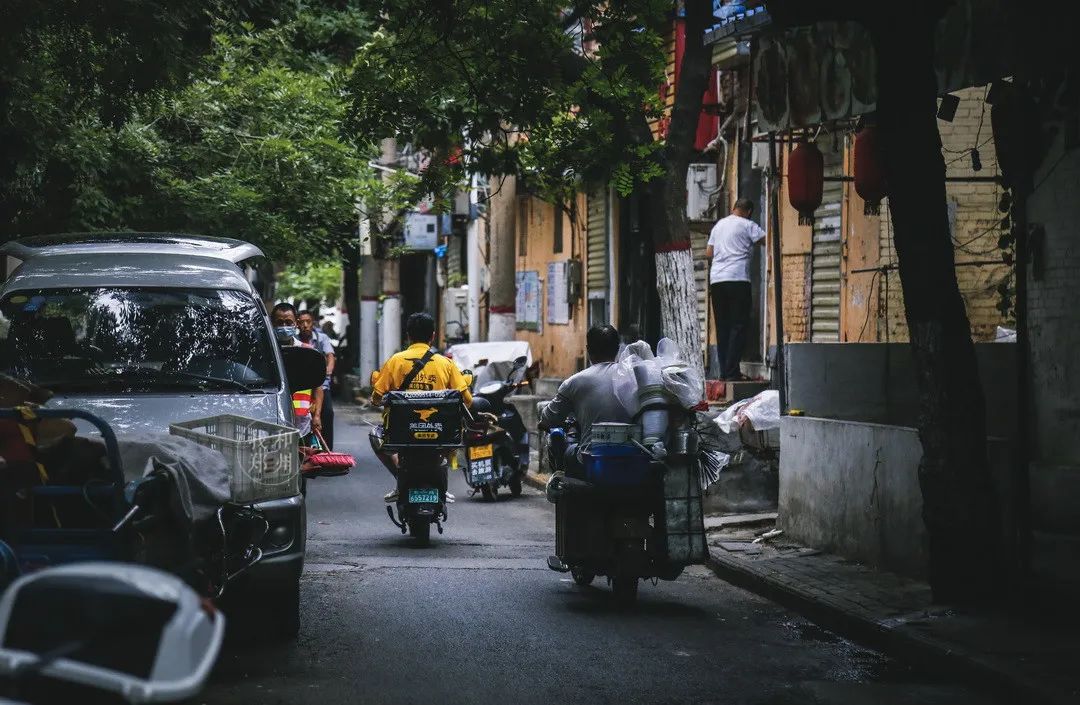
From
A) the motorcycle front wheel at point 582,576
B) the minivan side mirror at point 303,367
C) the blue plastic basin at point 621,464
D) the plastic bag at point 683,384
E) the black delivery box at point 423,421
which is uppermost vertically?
the minivan side mirror at point 303,367

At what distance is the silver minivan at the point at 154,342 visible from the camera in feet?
25.8

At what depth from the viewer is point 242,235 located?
62.3 ft

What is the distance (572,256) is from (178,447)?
19946 mm

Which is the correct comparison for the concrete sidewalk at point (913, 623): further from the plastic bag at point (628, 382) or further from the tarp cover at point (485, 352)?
the tarp cover at point (485, 352)

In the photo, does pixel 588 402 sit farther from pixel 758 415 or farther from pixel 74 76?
pixel 74 76

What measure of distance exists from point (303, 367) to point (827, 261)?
Result: 8240mm

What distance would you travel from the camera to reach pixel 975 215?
13797 millimetres

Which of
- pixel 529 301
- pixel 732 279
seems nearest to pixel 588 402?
pixel 732 279

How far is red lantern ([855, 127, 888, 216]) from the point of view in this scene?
1149cm

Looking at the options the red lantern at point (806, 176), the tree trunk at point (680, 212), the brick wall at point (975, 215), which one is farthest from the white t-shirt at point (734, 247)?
the red lantern at point (806, 176)

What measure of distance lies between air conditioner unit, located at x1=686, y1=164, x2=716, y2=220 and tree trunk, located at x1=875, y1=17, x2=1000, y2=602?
1017 centimetres

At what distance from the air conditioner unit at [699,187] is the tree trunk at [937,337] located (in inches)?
400

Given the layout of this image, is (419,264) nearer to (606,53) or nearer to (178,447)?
(606,53)

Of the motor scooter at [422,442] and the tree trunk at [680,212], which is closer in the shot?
the motor scooter at [422,442]
